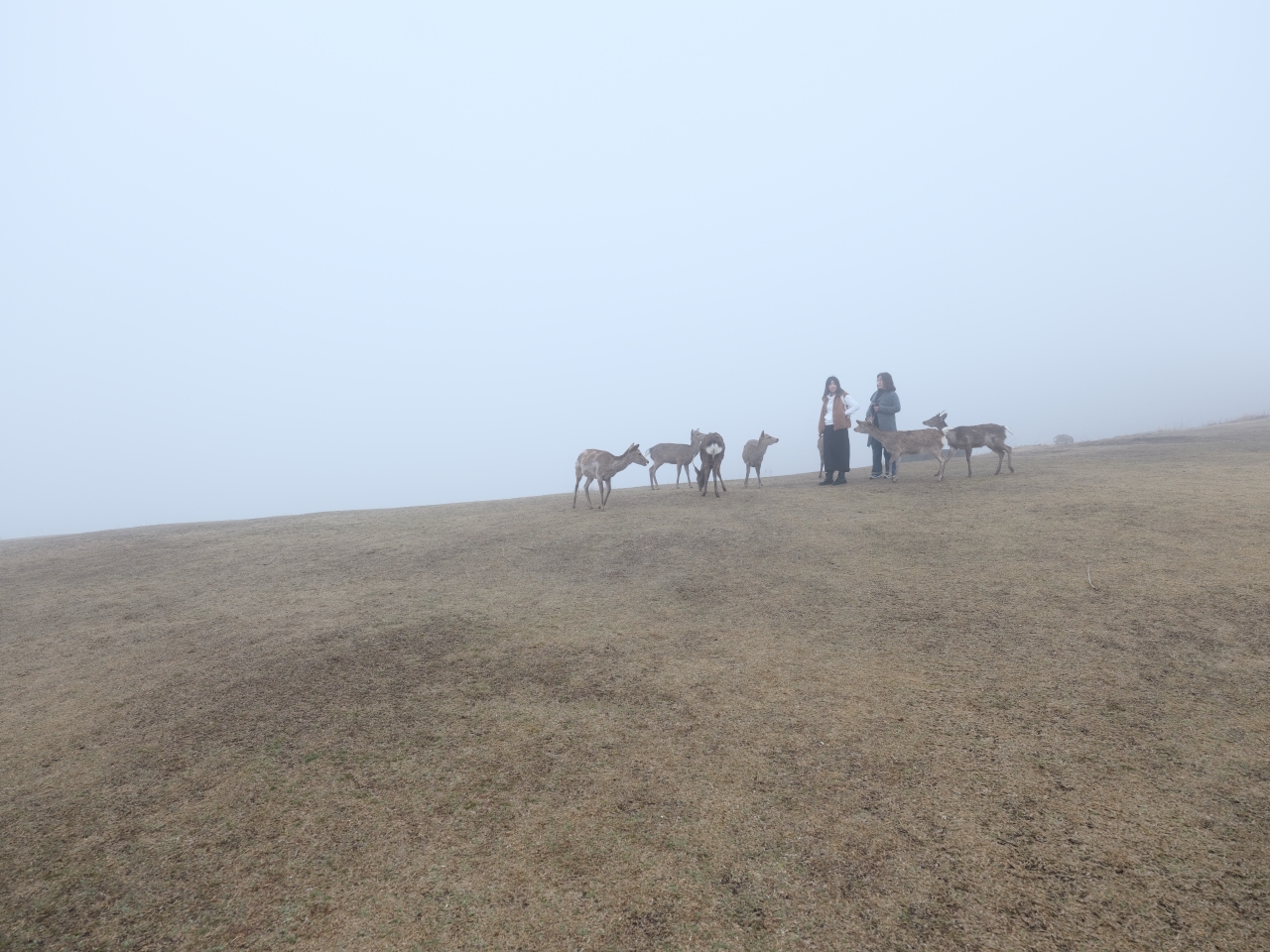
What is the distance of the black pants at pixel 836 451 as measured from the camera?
11234mm

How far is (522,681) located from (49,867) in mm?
2406

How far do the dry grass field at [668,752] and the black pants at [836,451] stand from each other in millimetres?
4749

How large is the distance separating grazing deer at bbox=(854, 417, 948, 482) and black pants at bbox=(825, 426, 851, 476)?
2.19ft

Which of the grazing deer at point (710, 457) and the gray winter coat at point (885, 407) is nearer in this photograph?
the grazing deer at point (710, 457)

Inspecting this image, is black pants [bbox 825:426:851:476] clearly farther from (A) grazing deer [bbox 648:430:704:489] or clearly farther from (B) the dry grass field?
(B) the dry grass field

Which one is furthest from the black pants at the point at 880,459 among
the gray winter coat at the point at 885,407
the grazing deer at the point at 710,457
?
the grazing deer at the point at 710,457

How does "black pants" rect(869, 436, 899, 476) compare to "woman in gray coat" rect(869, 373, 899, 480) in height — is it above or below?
below

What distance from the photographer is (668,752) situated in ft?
10.9

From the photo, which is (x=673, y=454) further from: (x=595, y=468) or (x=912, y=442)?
(x=912, y=442)

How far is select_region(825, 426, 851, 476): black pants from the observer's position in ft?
36.9

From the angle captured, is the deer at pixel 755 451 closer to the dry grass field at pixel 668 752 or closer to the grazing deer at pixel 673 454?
the grazing deer at pixel 673 454

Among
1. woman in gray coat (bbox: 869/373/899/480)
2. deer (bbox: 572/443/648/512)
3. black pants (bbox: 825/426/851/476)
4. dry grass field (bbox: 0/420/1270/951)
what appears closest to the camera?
dry grass field (bbox: 0/420/1270/951)

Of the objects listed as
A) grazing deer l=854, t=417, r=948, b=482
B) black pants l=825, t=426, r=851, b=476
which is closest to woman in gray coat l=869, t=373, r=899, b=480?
grazing deer l=854, t=417, r=948, b=482

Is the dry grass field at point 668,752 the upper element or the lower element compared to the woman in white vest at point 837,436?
lower
